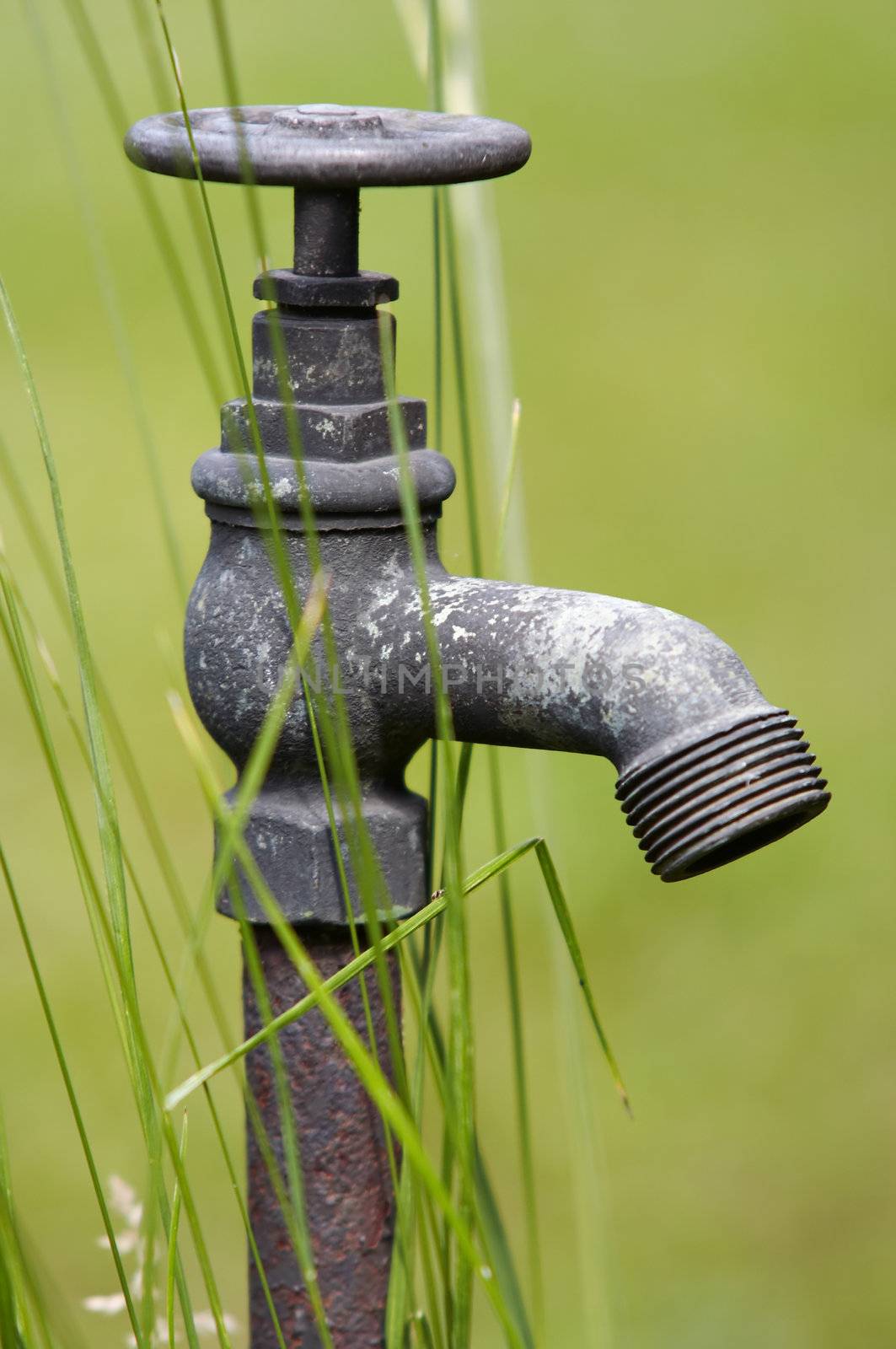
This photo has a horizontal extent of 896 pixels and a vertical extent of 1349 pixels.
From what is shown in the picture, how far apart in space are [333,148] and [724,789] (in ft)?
0.78

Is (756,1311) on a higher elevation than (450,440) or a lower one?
lower

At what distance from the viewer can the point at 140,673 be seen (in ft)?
6.86

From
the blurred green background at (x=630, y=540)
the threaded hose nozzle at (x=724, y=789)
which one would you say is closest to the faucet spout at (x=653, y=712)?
the threaded hose nozzle at (x=724, y=789)

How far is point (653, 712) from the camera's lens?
514 millimetres

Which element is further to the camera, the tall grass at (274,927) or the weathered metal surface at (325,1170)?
the weathered metal surface at (325,1170)

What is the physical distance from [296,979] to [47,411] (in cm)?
205

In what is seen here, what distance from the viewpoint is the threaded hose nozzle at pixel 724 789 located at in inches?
19.8

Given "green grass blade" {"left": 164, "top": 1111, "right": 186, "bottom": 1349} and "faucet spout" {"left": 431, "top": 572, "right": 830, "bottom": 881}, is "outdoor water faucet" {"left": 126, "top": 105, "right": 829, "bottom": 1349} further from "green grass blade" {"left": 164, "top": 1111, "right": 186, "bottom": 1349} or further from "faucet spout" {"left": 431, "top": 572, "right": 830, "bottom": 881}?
"green grass blade" {"left": 164, "top": 1111, "right": 186, "bottom": 1349}

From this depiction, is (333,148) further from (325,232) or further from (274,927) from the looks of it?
(274,927)

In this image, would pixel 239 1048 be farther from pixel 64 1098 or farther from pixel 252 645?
pixel 64 1098

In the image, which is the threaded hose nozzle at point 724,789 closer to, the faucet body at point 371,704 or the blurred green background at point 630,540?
the faucet body at point 371,704

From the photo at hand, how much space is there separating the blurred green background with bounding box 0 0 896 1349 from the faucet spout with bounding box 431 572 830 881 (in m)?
0.11

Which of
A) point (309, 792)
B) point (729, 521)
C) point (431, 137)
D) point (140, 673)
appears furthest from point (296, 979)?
point (729, 521)

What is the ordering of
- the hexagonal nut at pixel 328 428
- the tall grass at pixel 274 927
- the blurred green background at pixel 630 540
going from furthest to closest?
the blurred green background at pixel 630 540
the hexagonal nut at pixel 328 428
the tall grass at pixel 274 927
